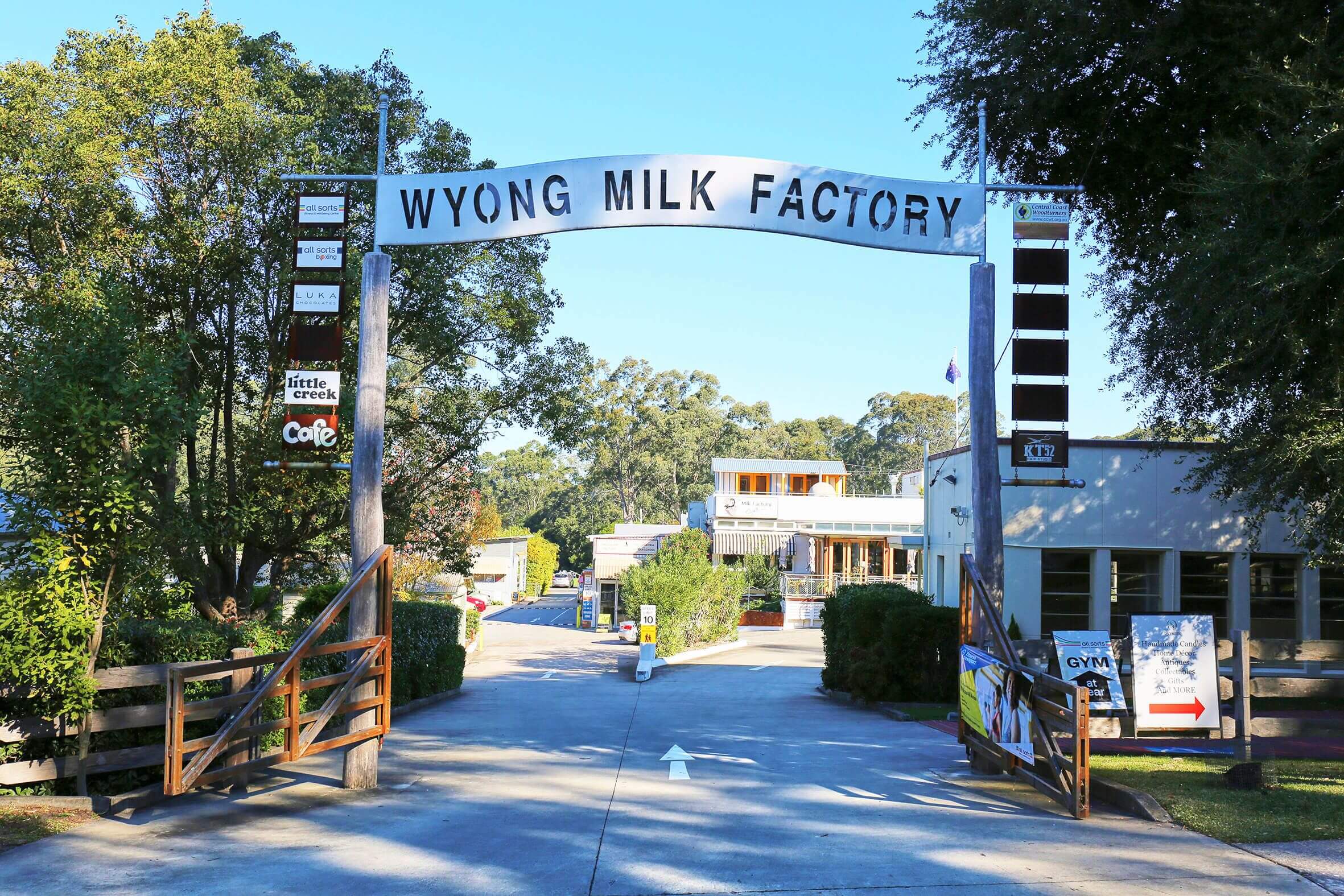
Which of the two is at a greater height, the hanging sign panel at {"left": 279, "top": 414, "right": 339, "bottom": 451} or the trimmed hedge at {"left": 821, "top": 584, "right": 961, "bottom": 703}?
the hanging sign panel at {"left": 279, "top": 414, "right": 339, "bottom": 451}

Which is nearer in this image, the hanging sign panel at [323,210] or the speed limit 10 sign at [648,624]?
the hanging sign panel at [323,210]

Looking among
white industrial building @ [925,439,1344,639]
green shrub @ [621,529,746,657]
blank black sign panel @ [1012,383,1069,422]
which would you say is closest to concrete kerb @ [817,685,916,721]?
white industrial building @ [925,439,1344,639]

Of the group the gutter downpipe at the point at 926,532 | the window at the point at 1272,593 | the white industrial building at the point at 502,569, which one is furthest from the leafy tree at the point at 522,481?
the window at the point at 1272,593

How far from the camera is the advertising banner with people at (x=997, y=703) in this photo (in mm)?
9445

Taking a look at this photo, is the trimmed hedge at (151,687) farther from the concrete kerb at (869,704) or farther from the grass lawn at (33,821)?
the concrete kerb at (869,704)

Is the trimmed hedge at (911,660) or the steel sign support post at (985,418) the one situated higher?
the steel sign support post at (985,418)

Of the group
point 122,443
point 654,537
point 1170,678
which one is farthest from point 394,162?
point 654,537

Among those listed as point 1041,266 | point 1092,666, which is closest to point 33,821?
point 1041,266

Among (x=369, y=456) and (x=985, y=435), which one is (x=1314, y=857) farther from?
(x=369, y=456)

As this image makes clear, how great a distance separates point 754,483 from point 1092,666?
50.7 m

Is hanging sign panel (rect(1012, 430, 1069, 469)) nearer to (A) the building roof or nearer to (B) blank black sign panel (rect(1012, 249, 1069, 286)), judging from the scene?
(B) blank black sign panel (rect(1012, 249, 1069, 286))

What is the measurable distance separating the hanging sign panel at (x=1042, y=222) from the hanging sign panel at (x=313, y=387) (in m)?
6.80

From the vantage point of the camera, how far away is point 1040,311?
448 inches

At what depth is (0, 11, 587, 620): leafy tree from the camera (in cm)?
1650
